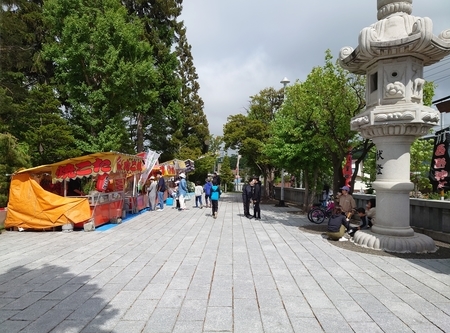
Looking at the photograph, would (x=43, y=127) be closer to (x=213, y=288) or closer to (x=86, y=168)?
(x=86, y=168)

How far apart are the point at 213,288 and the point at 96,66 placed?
16.5 meters

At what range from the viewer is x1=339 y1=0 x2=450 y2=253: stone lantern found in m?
7.66

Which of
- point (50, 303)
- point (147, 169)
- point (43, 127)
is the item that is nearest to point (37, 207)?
point (43, 127)

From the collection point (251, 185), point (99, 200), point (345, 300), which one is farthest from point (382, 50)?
point (99, 200)

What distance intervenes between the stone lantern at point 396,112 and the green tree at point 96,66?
14.1 m

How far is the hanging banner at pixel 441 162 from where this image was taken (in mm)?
10922

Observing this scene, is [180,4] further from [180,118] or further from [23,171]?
[23,171]

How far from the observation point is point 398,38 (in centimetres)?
787

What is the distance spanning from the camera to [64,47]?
1866 cm

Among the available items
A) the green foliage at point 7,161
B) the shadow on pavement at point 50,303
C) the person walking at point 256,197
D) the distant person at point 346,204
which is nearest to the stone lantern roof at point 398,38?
the distant person at point 346,204

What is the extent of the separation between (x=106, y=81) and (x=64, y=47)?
326 cm

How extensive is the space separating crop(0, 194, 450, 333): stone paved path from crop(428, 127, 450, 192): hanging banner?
5.14 meters

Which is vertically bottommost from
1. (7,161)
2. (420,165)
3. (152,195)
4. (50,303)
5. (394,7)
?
(50,303)

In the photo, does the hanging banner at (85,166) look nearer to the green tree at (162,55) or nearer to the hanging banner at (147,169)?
the hanging banner at (147,169)
